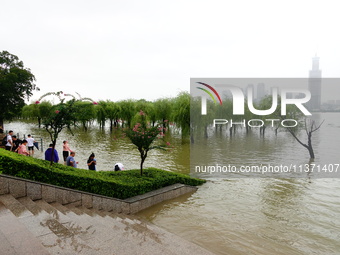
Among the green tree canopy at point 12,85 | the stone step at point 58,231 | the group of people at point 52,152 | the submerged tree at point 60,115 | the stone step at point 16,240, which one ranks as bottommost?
the stone step at point 58,231

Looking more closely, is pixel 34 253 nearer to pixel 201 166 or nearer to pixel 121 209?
pixel 121 209

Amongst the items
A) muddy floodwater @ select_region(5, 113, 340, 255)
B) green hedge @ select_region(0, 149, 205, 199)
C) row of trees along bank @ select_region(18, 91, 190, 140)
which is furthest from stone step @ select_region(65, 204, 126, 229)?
row of trees along bank @ select_region(18, 91, 190, 140)

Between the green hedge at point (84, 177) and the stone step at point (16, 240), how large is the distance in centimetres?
194

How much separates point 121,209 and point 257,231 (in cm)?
411

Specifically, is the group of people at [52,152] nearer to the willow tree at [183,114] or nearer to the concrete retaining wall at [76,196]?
the concrete retaining wall at [76,196]

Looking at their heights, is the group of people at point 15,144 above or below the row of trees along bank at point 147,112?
→ below

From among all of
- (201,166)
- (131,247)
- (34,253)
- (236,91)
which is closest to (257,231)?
(131,247)

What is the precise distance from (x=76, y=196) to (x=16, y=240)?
3.07 metres

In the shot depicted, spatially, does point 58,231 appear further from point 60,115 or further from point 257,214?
point 257,214

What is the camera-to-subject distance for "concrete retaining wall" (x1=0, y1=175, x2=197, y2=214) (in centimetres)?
609

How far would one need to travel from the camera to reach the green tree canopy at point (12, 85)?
3338cm

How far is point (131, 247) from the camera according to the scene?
485cm

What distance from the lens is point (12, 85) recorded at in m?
34.1

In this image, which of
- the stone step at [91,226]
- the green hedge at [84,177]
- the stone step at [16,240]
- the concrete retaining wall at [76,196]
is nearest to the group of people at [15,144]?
the green hedge at [84,177]
